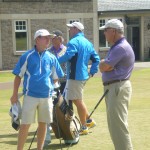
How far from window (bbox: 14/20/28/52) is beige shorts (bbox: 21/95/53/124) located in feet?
72.7

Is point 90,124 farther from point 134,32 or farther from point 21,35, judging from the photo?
point 134,32

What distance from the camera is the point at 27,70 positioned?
6.87 m

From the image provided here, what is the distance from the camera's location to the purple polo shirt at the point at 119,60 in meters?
6.27

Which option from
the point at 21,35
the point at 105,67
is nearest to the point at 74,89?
the point at 105,67

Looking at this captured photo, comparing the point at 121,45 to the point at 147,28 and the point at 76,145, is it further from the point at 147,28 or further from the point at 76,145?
the point at 147,28

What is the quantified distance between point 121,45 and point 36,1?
2328 cm

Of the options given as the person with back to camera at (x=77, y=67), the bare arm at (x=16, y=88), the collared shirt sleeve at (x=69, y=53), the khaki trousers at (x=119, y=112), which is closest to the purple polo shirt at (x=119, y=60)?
the khaki trousers at (x=119, y=112)

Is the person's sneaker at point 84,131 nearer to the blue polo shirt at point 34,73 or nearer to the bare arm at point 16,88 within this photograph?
the blue polo shirt at point 34,73

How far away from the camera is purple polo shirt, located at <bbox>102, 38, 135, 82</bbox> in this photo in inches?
247

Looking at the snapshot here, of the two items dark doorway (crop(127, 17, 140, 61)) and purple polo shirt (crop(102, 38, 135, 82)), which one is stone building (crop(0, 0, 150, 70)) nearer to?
dark doorway (crop(127, 17, 140, 61))

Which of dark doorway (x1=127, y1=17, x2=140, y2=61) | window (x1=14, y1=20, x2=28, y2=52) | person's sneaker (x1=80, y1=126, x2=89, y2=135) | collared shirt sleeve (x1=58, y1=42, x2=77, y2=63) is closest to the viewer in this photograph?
collared shirt sleeve (x1=58, y1=42, x2=77, y2=63)

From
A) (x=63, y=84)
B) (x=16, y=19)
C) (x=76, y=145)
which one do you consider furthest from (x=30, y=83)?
(x=16, y=19)

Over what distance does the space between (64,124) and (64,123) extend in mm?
19

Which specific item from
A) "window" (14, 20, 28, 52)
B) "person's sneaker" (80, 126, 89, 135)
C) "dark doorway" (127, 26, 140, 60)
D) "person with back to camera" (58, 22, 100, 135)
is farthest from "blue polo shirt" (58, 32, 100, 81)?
"dark doorway" (127, 26, 140, 60)
